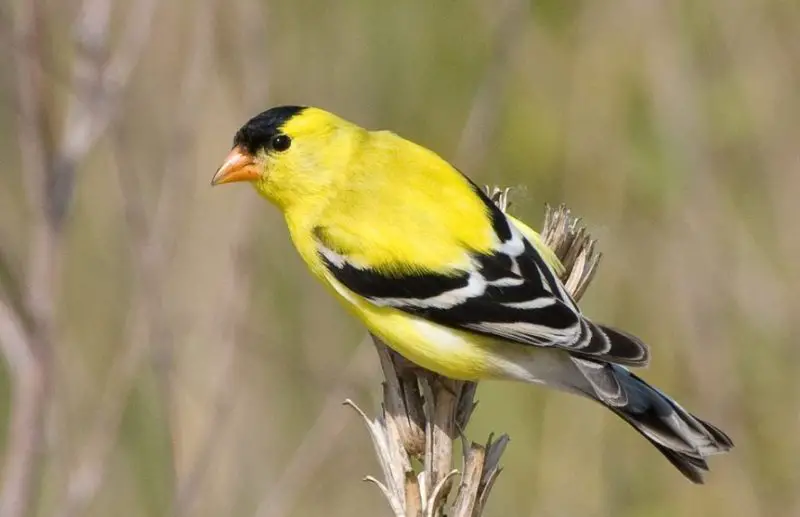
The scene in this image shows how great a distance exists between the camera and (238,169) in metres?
2.25

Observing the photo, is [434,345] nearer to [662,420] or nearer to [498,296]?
[498,296]

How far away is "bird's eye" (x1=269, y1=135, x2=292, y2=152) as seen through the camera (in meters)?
2.27

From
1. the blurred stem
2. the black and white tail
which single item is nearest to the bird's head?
the blurred stem

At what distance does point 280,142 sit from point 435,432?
927 mm

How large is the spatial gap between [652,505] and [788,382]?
1.84ft

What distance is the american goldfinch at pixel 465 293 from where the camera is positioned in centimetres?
183

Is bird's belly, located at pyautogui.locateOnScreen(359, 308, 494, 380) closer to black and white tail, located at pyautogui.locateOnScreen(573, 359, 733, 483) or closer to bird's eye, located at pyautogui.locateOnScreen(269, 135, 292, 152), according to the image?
black and white tail, located at pyautogui.locateOnScreen(573, 359, 733, 483)

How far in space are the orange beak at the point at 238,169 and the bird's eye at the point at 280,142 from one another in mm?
58

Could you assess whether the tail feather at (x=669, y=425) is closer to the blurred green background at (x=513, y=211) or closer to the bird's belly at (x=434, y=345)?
the bird's belly at (x=434, y=345)

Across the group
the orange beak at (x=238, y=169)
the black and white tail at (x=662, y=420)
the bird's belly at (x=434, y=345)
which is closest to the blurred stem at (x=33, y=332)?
the orange beak at (x=238, y=169)

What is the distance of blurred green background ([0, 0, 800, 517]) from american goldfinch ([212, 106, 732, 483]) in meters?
0.40

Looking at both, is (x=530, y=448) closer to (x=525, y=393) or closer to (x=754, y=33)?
(x=525, y=393)

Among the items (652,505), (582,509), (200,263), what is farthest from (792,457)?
(200,263)

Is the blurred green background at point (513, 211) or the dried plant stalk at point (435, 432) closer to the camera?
the dried plant stalk at point (435, 432)
